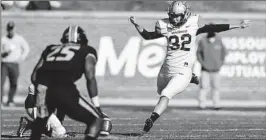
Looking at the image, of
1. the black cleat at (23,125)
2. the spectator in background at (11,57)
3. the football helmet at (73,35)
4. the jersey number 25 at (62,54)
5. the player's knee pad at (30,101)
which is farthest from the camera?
the spectator in background at (11,57)

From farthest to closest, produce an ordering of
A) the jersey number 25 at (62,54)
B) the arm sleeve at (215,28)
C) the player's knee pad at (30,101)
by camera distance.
A: 1. the arm sleeve at (215,28)
2. the player's knee pad at (30,101)
3. the jersey number 25 at (62,54)

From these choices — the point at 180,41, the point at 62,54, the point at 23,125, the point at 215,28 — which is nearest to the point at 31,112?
the point at 23,125

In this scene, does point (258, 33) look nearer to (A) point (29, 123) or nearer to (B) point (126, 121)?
(B) point (126, 121)

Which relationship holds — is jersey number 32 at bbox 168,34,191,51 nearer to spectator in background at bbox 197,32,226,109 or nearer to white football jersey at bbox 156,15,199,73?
white football jersey at bbox 156,15,199,73

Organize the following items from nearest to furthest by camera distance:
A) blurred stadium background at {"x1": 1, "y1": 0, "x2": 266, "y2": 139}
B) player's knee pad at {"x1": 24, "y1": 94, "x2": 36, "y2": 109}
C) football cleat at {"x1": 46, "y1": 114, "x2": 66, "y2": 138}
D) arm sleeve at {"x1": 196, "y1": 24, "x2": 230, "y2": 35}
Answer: football cleat at {"x1": 46, "y1": 114, "x2": 66, "y2": 138} → player's knee pad at {"x1": 24, "y1": 94, "x2": 36, "y2": 109} → arm sleeve at {"x1": 196, "y1": 24, "x2": 230, "y2": 35} → blurred stadium background at {"x1": 1, "y1": 0, "x2": 266, "y2": 139}

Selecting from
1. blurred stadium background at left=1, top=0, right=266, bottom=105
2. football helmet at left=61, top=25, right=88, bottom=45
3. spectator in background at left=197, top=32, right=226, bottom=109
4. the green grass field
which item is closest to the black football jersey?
football helmet at left=61, top=25, right=88, bottom=45

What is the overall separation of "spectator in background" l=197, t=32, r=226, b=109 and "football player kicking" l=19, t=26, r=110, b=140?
9.48m

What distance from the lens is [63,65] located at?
7652 millimetres

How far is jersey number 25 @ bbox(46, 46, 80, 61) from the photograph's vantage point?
7.67 meters

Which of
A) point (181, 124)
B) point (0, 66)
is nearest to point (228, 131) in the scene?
point (181, 124)

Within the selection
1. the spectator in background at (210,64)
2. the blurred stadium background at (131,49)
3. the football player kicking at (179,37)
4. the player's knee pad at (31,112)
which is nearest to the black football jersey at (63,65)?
the player's knee pad at (31,112)

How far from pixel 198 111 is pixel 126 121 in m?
3.53

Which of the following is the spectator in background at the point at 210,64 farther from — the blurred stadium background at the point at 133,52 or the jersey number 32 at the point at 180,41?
the jersey number 32 at the point at 180,41

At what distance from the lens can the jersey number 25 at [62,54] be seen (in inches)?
302
